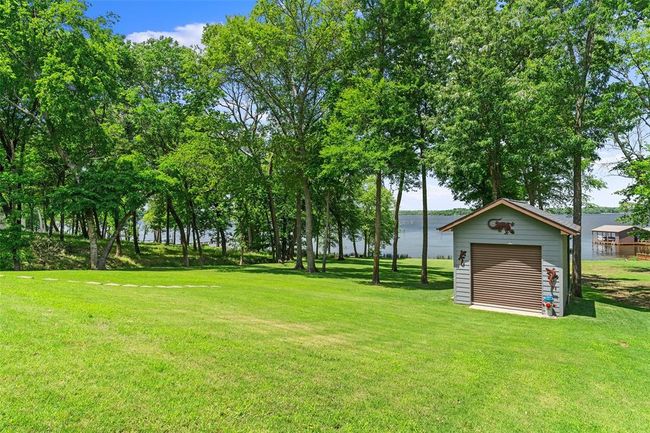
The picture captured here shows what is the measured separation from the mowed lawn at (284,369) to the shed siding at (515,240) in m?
2.79

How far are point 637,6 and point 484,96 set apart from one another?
659 centimetres

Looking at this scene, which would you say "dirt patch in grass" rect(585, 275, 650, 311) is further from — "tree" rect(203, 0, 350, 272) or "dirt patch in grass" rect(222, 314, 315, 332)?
"tree" rect(203, 0, 350, 272)

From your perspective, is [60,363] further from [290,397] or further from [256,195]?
[256,195]

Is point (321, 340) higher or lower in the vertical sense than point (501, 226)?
lower

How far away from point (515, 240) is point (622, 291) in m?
10.7

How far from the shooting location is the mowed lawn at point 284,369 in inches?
197

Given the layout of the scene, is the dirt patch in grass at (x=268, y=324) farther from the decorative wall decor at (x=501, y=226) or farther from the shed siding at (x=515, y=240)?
the decorative wall decor at (x=501, y=226)

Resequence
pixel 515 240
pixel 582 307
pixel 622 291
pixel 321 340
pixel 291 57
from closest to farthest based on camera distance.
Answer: pixel 321 340 < pixel 515 240 < pixel 582 307 < pixel 622 291 < pixel 291 57

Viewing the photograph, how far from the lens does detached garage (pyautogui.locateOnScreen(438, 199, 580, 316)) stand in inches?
579

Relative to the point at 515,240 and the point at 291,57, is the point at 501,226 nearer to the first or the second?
the point at 515,240

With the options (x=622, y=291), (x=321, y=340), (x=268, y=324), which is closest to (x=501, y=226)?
(x=321, y=340)

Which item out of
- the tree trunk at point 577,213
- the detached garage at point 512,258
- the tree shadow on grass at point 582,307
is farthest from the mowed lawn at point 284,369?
the tree trunk at point 577,213

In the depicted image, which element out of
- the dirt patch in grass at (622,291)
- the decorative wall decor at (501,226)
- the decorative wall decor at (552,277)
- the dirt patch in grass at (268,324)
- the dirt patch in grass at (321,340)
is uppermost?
the decorative wall decor at (501,226)

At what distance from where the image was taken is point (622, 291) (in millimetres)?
21312
